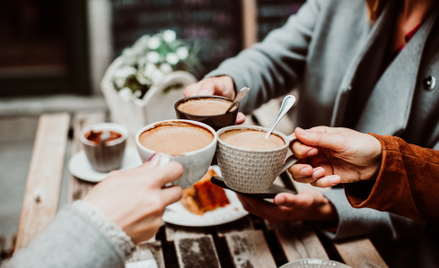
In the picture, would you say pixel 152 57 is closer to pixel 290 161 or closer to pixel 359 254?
pixel 290 161

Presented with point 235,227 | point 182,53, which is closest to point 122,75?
Result: point 182,53

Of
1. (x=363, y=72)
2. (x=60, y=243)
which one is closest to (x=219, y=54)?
(x=363, y=72)

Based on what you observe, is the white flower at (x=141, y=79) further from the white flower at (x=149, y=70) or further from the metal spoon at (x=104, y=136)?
the metal spoon at (x=104, y=136)

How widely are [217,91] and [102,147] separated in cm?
41

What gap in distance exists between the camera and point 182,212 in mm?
1010

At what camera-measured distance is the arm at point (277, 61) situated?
1302 mm

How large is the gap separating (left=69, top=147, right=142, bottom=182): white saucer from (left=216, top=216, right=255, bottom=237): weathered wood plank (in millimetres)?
420

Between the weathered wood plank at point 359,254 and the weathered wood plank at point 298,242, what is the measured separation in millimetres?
57

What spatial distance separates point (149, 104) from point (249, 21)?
5.31ft

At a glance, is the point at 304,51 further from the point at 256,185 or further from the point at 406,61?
the point at 256,185

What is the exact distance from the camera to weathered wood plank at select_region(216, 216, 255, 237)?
0.98m

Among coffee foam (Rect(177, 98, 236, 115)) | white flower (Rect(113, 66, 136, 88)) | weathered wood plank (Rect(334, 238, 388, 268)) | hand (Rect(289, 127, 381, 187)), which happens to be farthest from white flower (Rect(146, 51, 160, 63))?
weathered wood plank (Rect(334, 238, 388, 268))

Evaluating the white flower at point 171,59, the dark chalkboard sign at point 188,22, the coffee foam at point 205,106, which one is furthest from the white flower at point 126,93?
the dark chalkboard sign at point 188,22

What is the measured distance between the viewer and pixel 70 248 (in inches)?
21.0
